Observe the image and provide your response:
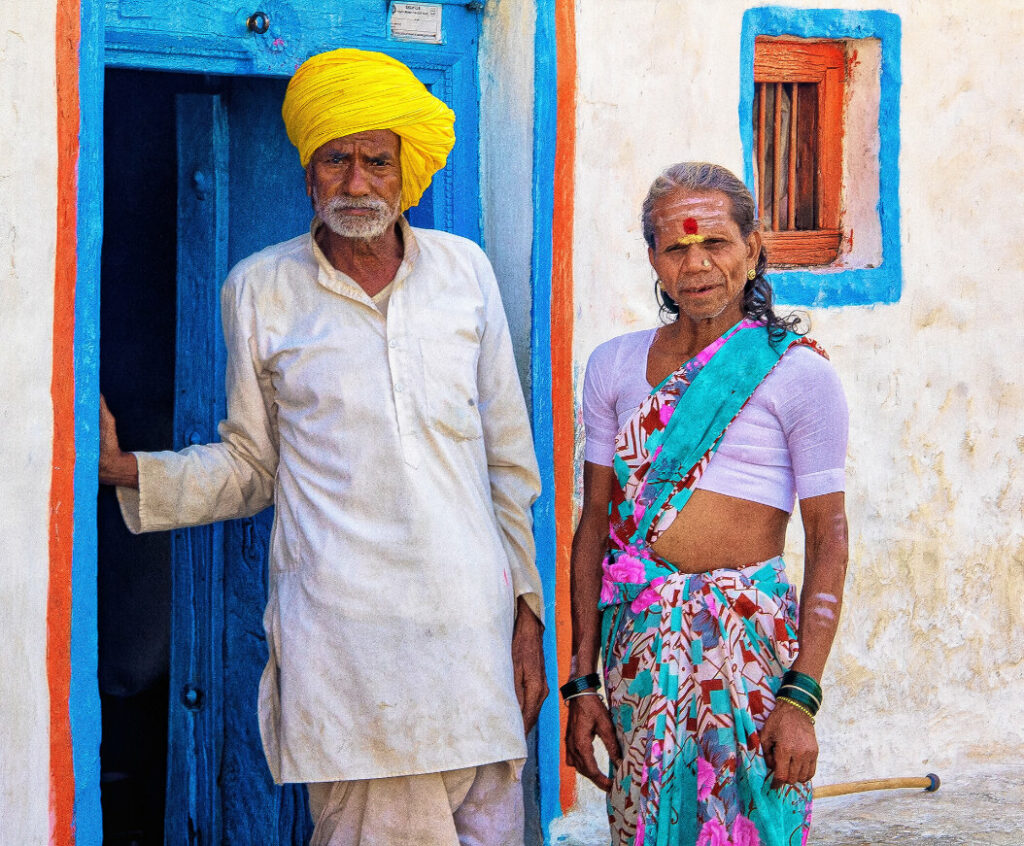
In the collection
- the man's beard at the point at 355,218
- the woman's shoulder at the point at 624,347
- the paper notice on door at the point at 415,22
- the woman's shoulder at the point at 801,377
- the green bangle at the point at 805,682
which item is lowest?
the green bangle at the point at 805,682

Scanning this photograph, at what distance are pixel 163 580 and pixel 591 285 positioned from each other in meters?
1.53

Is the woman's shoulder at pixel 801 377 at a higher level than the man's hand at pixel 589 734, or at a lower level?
higher

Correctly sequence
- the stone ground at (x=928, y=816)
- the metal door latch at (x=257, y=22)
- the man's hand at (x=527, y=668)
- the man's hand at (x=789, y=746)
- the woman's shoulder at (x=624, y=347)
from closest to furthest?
the man's hand at (x=789, y=746) < the woman's shoulder at (x=624, y=347) < the man's hand at (x=527, y=668) < the metal door latch at (x=257, y=22) < the stone ground at (x=928, y=816)

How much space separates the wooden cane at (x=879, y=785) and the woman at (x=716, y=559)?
1481 millimetres

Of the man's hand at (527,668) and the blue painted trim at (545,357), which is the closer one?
the man's hand at (527,668)

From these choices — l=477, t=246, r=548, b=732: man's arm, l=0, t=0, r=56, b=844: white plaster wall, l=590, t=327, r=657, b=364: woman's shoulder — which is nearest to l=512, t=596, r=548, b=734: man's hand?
l=477, t=246, r=548, b=732: man's arm

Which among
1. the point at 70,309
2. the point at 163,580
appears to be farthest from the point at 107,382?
the point at 70,309

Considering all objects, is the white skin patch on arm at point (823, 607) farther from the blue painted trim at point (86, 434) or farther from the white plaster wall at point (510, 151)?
the blue painted trim at point (86, 434)

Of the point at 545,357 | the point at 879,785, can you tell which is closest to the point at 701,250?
the point at 545,357

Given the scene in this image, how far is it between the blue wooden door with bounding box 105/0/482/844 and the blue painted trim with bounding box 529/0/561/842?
0.71 feet

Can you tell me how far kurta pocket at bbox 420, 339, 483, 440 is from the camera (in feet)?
8.89

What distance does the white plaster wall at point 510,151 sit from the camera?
3.36m

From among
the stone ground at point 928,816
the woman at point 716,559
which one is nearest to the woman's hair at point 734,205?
the woman at point 716,559

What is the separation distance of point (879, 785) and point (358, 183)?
2.45 meters
